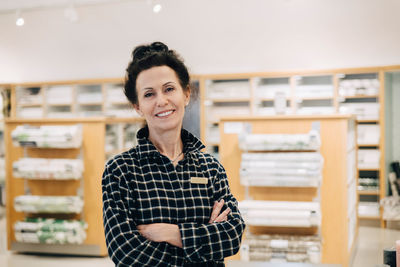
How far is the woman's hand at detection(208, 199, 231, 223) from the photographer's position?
5.37 ft

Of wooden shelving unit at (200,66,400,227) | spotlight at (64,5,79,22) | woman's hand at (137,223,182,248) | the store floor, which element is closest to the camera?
woman's hand at (137,223,182,248)

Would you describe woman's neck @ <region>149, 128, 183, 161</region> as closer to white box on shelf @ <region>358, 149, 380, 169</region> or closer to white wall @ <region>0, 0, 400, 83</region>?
white box on shelf @ <region>358, 149, 380, 169</region>

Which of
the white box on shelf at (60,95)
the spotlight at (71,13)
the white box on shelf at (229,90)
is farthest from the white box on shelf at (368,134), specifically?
the spotlight at (71,13)

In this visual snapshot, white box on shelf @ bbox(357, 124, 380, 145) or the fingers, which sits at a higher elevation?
white box on shelf @ bbox(357, 124, 380, 145)

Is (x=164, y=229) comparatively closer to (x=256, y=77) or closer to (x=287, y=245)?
(x=287, y=245)

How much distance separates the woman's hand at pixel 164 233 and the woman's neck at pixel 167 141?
0.26m

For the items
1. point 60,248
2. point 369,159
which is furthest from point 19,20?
point 369,159

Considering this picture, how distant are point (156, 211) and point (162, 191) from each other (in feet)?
0.23

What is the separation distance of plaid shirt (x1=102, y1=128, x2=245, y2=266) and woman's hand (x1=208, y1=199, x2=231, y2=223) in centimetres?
2

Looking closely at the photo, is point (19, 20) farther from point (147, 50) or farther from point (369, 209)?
point (147, 50)

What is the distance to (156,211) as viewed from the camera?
1556 mm

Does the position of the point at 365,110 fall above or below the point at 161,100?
above

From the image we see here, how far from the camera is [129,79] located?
1.70 meters

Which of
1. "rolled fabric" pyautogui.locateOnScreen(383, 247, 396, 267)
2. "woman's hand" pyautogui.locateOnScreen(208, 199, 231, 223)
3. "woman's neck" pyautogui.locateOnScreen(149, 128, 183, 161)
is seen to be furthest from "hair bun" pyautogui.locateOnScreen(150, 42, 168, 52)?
"rolled fabric" pyautogui.locateOnScreen(383, 247, 396, 267)
